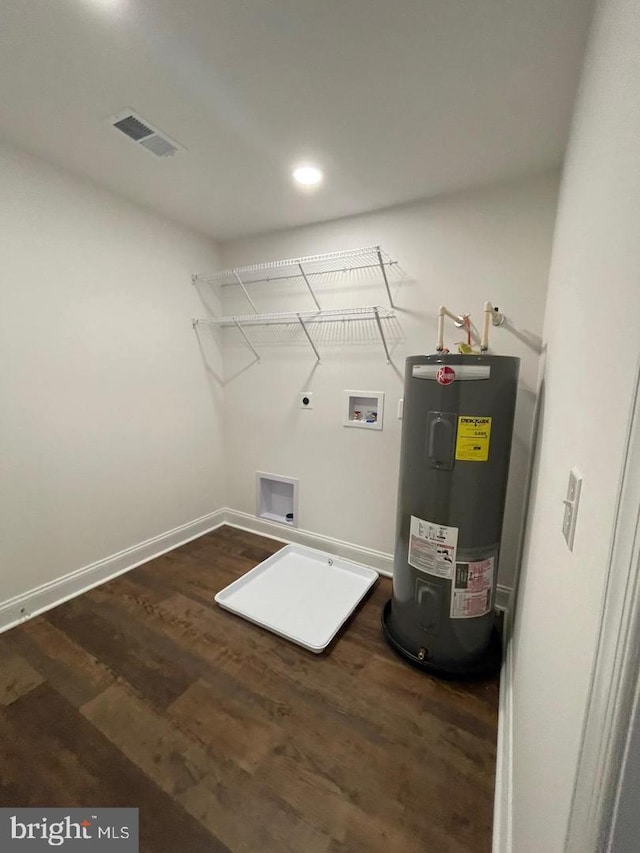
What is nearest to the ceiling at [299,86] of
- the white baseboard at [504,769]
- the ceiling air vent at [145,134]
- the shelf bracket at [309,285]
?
the ceiling air vent at [145,134]

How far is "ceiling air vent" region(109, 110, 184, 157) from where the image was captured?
142 cm

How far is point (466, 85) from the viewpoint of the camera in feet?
3.98

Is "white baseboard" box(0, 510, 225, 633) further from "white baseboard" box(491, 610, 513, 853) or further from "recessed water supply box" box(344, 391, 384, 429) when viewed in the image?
"white baseboard" box(491, 610, 513, 853)

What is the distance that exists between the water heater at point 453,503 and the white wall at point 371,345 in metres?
0.54

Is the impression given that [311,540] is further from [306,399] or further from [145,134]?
[145,134]

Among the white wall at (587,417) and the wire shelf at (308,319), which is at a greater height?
the wire shelf at (308,319)

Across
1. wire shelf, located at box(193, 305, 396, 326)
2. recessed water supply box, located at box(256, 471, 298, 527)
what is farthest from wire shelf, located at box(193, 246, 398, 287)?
recessed water supply box, located at box(256, 471, 298, 527)

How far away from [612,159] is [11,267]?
2.33 m

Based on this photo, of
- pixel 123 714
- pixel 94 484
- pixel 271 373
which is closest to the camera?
pixel 123 714

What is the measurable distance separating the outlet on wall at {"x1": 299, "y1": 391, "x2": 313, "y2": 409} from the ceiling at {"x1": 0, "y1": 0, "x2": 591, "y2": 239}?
1.28m

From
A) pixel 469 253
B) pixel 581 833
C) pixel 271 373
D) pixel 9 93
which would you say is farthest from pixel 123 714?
pixel 469 253

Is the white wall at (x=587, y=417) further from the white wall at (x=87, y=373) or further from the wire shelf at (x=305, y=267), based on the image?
the white wall at (x=87, y=373)

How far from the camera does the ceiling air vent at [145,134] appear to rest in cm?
142

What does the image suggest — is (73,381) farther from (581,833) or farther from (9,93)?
(581,833)
